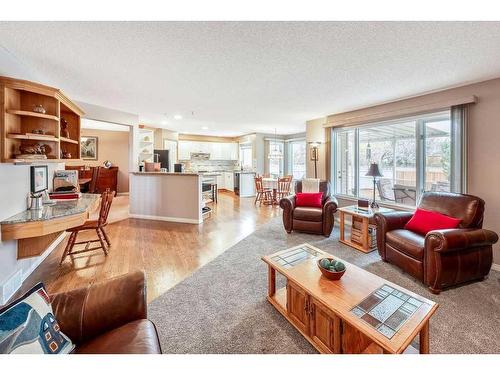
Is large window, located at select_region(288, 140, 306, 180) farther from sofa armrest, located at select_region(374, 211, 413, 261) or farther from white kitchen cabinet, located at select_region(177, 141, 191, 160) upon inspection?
sofa armrest, located at select_region(374, 211, 413, 261)

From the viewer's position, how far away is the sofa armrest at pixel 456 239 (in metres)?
1.99

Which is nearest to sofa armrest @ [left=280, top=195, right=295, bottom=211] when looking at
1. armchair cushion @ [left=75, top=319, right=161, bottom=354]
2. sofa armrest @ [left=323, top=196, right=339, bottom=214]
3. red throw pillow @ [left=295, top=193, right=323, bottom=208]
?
red throw pillow @ [left=295, top=193, right=323, bottom=208]

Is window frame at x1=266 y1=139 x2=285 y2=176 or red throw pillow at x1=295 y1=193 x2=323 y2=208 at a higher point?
window frame at x1=266 y1=139 x2=285 y2=176

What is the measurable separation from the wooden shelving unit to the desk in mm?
541

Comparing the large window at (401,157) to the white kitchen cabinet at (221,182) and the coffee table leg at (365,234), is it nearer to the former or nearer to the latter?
the coffee table leg at (365,234)

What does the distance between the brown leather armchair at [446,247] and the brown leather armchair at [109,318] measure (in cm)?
240

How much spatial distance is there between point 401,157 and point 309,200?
170 cm

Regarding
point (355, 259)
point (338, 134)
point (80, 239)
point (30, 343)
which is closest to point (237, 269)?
point (355, 259)

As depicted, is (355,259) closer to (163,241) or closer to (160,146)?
(163,241)

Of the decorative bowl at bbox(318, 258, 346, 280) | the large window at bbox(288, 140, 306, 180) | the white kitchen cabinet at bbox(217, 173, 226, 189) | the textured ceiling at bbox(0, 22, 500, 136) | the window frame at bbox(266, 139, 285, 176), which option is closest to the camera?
the decorative bowl at bbox(318, 258, 346, 280)

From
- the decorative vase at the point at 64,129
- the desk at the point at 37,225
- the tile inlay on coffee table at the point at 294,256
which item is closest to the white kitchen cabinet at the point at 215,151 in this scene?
the decorative vase at the point at 64,129

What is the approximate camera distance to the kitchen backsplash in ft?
28.1

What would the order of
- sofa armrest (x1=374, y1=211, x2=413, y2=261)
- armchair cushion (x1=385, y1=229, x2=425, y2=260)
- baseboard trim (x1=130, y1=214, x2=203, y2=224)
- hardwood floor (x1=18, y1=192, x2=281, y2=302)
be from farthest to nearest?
baseboard trim (x1=130, y1=214, x2=203, y2=224), sofa armrest (x1=374, y1=211, x2=413, y2=261), hardwood floor (x1=18, y1=192, x2=281, y2=302), armchair cushion (x1=385, y1=229, x2=425, y2=260)

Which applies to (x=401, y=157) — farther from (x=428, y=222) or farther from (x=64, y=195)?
(x=64, y=195)
